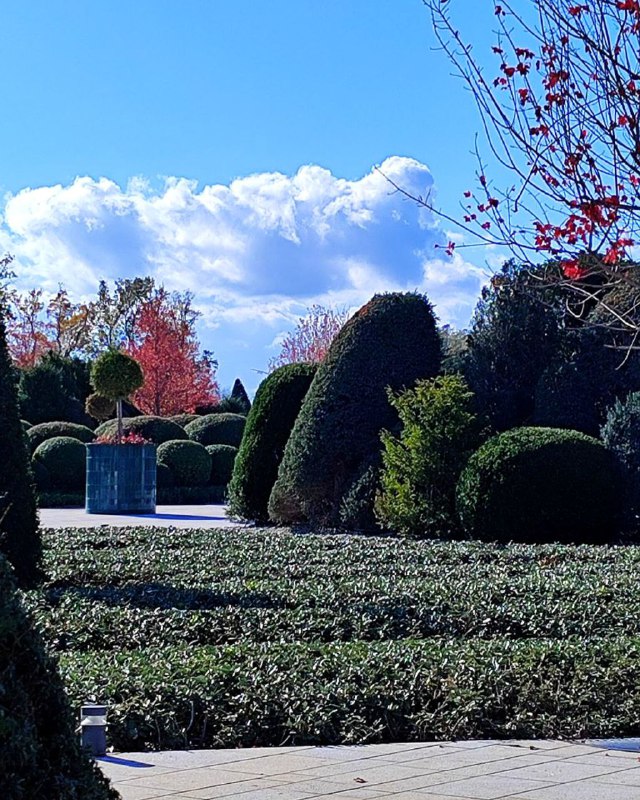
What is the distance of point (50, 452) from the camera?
26406 millimetres

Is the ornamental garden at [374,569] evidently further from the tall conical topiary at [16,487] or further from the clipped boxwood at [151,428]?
the clipped boxwood at [151,428]

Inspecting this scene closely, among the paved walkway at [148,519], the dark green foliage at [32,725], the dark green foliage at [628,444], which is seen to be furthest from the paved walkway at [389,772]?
the paved walkway at [148,519]

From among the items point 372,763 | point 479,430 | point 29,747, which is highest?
point 479,430

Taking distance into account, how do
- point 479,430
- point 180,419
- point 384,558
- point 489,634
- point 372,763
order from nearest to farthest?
point 372,763 → point 489,634 → point 384,558 → point 479,430 → point 180,419

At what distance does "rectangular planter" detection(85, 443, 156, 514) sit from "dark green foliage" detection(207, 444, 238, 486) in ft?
22.6

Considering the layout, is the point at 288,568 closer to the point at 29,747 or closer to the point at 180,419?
the point at 29,747

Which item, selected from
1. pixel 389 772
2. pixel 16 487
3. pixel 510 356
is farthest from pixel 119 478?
pixel 389 772

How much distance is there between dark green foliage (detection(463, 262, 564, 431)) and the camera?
16.0 metres

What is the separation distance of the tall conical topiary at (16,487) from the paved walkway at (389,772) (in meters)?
4.74

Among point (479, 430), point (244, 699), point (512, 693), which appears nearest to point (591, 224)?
point (512, 693)

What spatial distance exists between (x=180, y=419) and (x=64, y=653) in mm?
27280

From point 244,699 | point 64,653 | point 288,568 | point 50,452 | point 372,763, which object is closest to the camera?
point 372,763

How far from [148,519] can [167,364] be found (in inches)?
966

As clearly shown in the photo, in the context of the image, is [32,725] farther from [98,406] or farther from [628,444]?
[98,406]
